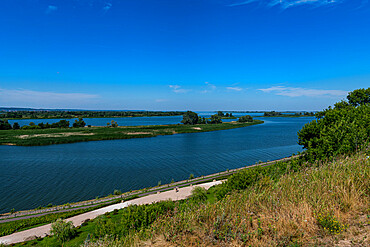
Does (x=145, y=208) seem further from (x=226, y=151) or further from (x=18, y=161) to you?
(x=18, y=161)

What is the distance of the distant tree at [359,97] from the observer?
4900 cm

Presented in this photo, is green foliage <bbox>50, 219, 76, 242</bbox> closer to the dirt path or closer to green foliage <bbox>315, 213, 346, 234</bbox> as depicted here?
the dirt path

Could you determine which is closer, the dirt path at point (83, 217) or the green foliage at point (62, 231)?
the green foliage at point (62, 231)

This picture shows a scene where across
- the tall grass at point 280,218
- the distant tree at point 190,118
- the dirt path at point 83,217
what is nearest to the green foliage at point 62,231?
the dirt path at point 83,217

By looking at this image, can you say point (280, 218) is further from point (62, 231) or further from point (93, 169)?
point (93, 169)

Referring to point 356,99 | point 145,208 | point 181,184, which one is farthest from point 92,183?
point 356,99

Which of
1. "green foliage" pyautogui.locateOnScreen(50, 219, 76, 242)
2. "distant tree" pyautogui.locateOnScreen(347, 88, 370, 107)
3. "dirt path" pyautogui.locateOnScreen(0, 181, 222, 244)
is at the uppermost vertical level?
"distant tree" pyautogui.locateOnScreen(347, 88, 370, 107)

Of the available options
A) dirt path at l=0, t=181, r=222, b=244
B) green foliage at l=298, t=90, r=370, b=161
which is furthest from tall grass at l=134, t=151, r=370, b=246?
dirt path at l=0, t=181, r=222, b=244

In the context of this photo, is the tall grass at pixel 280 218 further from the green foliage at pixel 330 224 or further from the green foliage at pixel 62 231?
the green foliage at pixel 62 231

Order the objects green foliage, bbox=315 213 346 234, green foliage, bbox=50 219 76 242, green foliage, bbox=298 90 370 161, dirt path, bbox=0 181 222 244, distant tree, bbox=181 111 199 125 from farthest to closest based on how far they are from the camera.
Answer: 1. distant tree, bbox=181 111 199 125
2. green foliage, bbox=298 90 370 161
3. dirt path, bbox=0 181 222 244
4. green foliage, bbox=50 219 76 242
5. green foliage, bbox=315 213 346 234

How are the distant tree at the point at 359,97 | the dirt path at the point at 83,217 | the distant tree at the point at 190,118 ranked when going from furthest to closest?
the distant tree at the point at 190,118
the distant tree at the point at 359,97
the dirt path at the point at 83,217

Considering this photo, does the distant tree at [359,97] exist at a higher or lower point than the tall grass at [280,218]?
higher

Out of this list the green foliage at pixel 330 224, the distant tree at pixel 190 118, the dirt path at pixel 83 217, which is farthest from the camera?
the distant tree at pixel 190 118

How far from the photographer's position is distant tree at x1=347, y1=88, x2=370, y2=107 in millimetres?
49000
